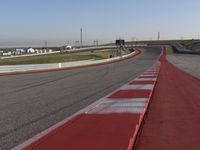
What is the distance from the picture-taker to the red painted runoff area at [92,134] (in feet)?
18.0

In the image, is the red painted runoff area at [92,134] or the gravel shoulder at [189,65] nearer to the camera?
the red painted runoff area at [92,134]

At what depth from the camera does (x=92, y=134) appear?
20.7 feet

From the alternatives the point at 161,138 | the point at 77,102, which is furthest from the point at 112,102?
the point at 161,138

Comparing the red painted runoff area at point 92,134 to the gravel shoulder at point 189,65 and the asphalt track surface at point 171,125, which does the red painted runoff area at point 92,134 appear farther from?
the gravel shoulder at point 189,65

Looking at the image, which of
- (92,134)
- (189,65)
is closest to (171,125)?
(92,134)

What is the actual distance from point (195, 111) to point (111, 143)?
156 inches

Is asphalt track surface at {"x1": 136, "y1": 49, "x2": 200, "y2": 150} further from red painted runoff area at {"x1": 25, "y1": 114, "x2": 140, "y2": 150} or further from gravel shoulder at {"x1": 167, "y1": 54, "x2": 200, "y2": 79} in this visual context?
gravel shoulder at {"x1": 167, "y1": 54, "x2": 200, "y2": 79}

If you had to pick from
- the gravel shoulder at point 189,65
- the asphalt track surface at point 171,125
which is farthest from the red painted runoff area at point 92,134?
the gravel shoulder at point 189,65

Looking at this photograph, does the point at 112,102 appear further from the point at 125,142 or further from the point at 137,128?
the point at 125,142

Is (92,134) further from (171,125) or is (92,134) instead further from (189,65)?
(189,65)

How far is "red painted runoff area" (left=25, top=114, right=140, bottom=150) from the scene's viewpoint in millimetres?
5492

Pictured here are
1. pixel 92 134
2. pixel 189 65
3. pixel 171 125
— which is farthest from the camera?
pixel 189 65

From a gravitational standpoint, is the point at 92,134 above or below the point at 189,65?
above

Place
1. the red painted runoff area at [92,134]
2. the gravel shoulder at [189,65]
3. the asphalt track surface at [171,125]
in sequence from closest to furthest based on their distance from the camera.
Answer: the red painted runoff area at [92,134], the asphalt track surface at [171,125], the gravel shoulder at [189,65]
